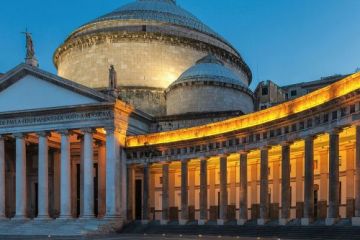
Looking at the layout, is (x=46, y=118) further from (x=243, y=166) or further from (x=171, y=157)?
(x=243, y=166)

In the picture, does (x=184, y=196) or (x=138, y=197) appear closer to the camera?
(x=184, y=196)

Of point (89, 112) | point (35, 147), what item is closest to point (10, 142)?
point (35, 147)

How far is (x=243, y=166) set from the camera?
1630 inches

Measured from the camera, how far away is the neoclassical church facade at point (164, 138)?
36.5 m

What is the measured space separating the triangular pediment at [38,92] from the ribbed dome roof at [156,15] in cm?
1999

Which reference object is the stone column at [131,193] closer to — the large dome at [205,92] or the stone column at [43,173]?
the stone column at [43,173]

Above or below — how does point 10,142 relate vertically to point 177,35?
below

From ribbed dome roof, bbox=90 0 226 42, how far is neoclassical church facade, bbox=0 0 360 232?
13.0 inches

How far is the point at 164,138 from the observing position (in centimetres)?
4953

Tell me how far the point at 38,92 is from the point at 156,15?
77.0ft

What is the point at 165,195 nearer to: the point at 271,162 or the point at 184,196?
the point at 184,196

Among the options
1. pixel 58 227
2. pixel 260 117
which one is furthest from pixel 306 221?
pixel 58 227

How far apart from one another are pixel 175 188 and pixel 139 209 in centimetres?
424

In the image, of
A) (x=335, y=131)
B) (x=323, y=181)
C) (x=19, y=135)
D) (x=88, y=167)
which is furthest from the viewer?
(x=19, y=135)
